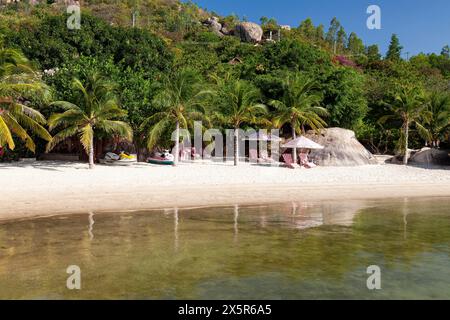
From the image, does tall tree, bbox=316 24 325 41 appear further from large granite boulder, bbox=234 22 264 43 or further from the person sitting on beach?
the person sitting on beach

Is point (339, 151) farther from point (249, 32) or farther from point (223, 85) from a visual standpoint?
point (249, 32)

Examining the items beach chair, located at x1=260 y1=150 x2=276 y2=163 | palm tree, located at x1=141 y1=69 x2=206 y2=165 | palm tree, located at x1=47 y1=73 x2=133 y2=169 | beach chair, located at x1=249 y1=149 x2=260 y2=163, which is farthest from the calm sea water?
beach chair, located at x1=249 y1=149 x2=260 y2=163

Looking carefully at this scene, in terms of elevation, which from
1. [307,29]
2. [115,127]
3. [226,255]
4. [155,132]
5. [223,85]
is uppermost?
[307,29]

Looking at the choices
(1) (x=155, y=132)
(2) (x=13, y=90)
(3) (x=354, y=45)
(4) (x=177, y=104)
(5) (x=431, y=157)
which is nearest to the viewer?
(2) (x=13, y=90)

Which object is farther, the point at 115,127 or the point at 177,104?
the point at 177,104

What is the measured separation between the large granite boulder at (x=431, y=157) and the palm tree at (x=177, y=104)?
1560cm

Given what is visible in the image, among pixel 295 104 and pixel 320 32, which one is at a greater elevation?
pixel 320 32

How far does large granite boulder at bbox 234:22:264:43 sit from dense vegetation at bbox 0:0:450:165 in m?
18.8

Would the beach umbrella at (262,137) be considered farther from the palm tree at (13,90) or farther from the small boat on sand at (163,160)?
the palm tree at (13,90)

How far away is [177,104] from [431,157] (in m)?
17.6

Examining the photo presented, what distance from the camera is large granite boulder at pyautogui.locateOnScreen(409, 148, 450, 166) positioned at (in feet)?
96.5

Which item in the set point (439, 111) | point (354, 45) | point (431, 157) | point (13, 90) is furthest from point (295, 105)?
point (354, 45)

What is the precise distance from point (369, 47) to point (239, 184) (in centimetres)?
10027

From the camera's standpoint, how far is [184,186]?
19656mm
